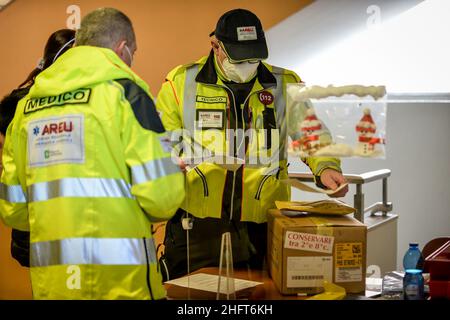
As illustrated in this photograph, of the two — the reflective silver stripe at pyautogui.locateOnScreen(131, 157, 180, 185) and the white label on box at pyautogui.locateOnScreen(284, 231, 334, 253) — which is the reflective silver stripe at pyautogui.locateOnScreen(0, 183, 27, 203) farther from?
the white label on box at pyautogui.locateOnScreen(284, 231, 334, 253)

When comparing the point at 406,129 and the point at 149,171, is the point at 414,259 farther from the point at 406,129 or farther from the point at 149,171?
the point at 149,171

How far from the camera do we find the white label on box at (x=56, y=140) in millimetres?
2328

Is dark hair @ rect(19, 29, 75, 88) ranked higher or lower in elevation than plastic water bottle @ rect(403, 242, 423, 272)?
higher

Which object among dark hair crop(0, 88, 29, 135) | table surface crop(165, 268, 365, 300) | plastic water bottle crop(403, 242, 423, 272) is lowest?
table surface crop(165, 268, 365, 300)

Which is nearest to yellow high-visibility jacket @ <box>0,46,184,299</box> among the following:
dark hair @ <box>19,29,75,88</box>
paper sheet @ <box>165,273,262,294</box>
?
paper sheet @ <box>165,273,262,294</box>

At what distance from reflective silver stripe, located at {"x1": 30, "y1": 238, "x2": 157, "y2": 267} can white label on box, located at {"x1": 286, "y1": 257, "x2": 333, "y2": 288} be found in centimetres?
48

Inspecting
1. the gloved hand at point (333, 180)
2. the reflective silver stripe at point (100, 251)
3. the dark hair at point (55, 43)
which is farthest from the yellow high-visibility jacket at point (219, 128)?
the reflective silver stripe at point (100, 251)

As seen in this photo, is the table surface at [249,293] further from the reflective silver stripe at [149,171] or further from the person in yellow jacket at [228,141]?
the reflective silver stripe at [149,171]

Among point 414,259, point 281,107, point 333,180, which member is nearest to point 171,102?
point 281,107

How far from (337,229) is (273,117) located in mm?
661

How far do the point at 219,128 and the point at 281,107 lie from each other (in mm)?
263

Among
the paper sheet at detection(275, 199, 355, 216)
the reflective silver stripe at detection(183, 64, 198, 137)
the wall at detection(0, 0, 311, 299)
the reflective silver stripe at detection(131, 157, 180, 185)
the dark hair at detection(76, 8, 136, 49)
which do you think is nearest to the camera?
the reflective silver stripe at detection(131, 157, 180, 185)

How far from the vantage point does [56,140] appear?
2.36 m

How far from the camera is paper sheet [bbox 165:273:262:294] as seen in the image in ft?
8.64
